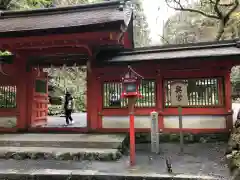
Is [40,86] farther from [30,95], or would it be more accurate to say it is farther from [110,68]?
[110,68]

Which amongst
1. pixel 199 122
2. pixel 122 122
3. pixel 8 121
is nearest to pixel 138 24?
pixel 122 122

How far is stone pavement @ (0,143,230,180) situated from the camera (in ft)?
17.6

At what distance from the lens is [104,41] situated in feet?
27.2

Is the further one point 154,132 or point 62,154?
point 154,132

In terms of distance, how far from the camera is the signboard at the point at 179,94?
285 inches

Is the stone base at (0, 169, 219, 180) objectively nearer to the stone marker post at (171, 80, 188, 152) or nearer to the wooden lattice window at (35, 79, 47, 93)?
the stone marker post at (171, 80, 188, 152)

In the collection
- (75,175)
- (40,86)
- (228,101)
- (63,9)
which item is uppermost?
(63,9)

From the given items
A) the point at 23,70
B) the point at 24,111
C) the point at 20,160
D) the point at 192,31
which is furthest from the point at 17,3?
the point at 192,31

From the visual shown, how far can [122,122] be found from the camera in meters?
8.68

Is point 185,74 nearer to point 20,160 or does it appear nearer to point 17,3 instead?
point 20,160

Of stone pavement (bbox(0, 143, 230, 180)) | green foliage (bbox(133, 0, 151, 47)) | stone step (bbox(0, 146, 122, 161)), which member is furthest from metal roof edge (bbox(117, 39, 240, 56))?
green foliage (bbox(133, 0, 151, 47))

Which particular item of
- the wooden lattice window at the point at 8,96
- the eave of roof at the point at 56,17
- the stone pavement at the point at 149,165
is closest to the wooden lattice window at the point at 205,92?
the stone pavement at the point at 149,165

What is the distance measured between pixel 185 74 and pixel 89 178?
511cm

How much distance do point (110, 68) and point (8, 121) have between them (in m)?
4.90
